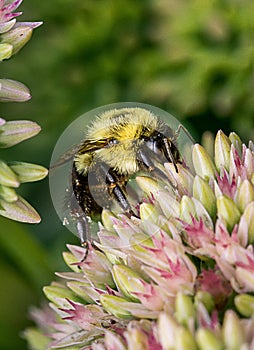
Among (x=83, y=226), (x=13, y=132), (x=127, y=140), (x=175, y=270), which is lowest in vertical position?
(x=175, y=270)

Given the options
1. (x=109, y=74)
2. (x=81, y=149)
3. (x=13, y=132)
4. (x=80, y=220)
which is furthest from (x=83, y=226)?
(x=109, y=74)

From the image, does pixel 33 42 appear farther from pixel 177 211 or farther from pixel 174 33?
pixel 177 211

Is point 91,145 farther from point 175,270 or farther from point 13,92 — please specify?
point 175,270

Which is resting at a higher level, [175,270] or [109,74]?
[109,74]

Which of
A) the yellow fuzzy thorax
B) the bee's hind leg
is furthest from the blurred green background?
the yellow fuzzy thorax

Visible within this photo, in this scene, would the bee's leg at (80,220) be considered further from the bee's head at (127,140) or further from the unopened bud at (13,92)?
the unopened bud at (13,92)

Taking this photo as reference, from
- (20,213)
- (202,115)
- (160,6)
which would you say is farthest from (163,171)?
(160,6)

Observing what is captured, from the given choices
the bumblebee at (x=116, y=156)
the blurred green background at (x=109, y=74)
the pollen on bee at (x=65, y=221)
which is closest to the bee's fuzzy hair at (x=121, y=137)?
the bumblebee at (x=116, y=156)
